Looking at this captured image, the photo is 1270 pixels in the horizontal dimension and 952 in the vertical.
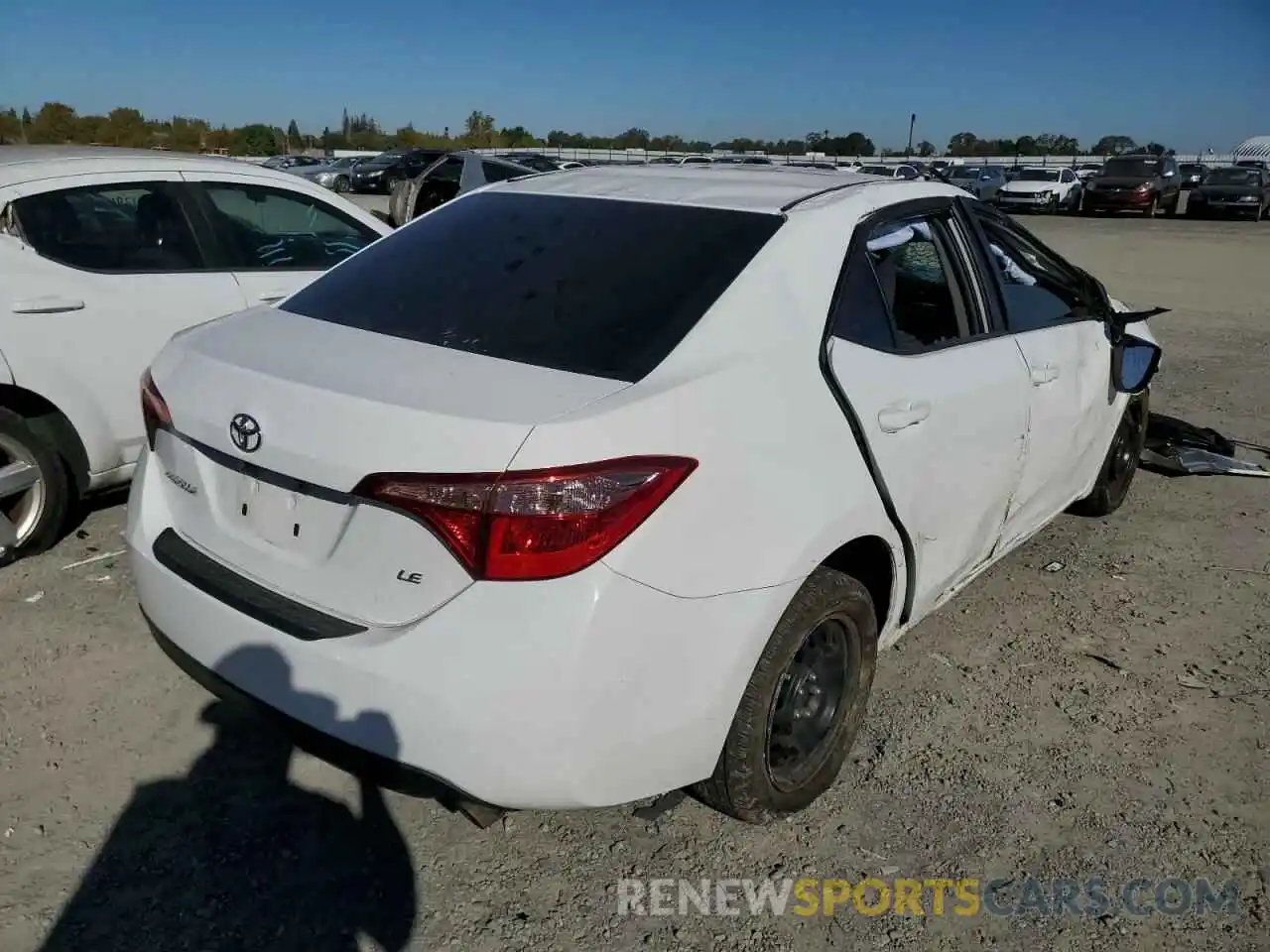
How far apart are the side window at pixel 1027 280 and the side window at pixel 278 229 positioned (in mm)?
3108

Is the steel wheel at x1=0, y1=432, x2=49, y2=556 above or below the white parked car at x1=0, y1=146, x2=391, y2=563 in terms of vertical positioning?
below

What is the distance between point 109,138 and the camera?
51.6m

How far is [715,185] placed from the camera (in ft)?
10.6

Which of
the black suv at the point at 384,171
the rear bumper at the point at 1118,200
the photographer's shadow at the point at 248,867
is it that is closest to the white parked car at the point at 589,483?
the photographer's shadow at the point at 248,867

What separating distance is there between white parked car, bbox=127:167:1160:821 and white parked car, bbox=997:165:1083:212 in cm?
3203

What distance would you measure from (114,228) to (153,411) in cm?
221

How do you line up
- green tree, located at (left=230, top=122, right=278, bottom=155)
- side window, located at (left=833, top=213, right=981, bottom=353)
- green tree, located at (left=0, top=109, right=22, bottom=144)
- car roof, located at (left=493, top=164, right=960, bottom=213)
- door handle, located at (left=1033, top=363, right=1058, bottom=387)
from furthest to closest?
green tree, located at (left=230, top=122, right=278, bottom=155), green tree, located at (left=0, top=109, right=22, bottom=144), door handle, located at (left=1033, top=363, right=1058, bottom=387), car roof, located at (left=493, top=164, right=960, bottom=213), side window, located at (left=833, top=213, right=981, bottom=353)

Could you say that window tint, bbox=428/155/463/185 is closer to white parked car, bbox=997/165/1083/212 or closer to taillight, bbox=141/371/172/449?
taillight, bbox=141/371/172/449

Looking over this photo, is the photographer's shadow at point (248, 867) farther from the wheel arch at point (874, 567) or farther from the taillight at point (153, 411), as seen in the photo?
the wheel arch at point (874, 567)

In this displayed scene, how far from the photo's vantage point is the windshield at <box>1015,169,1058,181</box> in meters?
33.3

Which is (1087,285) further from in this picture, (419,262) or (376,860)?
(376,860)

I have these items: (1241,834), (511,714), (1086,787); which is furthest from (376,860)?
(1241,834)

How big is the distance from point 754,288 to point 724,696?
1009 millimetres

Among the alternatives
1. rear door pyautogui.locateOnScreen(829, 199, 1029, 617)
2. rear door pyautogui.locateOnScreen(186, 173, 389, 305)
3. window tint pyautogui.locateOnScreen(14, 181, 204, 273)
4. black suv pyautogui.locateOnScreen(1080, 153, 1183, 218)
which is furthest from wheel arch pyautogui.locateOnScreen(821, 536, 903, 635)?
black suv pyautogui.locateOnScreen(1080, 153, 1183, 218)
